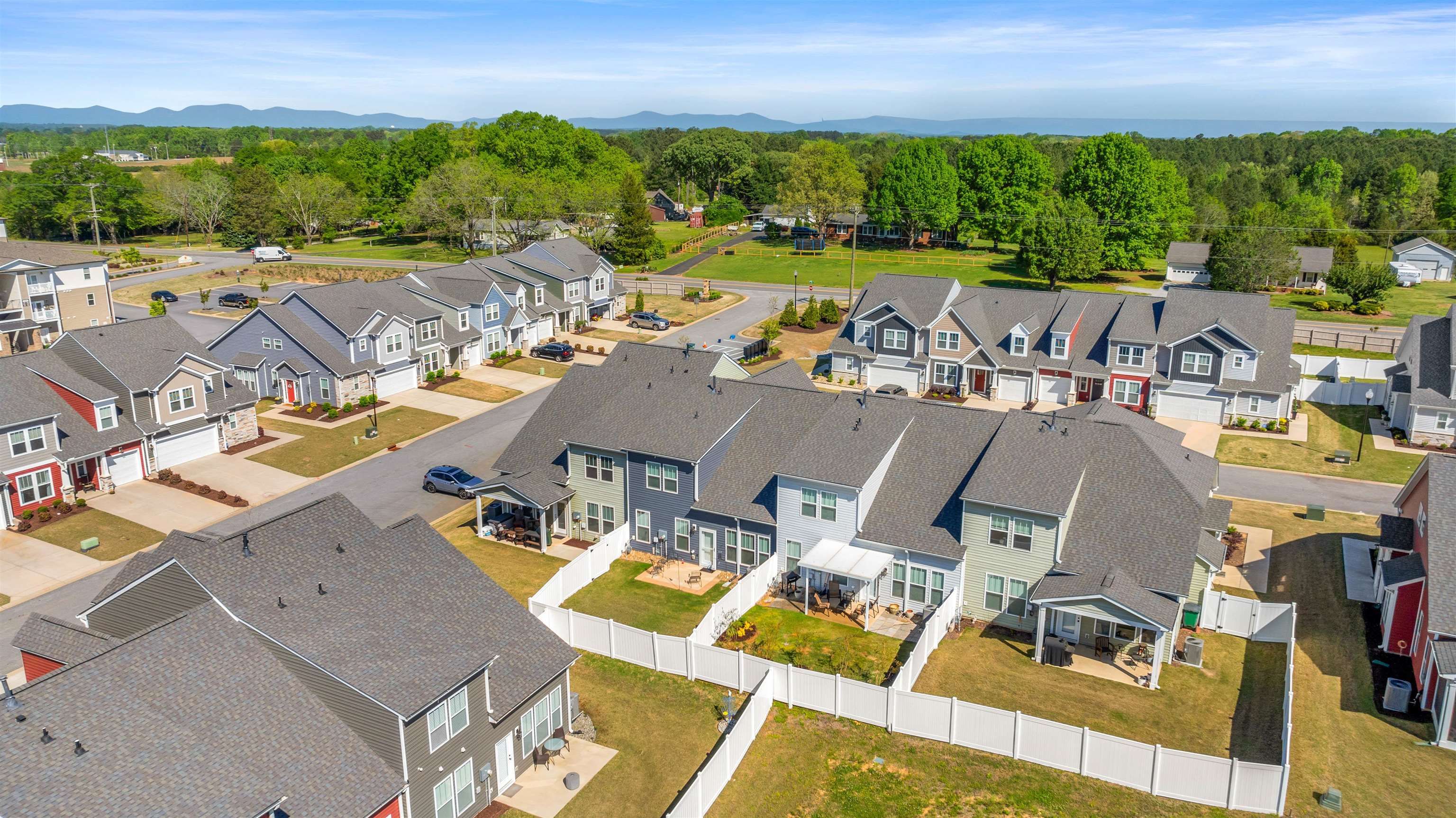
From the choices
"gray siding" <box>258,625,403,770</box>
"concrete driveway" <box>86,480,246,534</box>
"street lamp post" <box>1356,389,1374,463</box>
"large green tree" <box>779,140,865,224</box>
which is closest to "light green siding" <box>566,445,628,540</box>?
"concrete driveway" <box>86,480,246,534</box>

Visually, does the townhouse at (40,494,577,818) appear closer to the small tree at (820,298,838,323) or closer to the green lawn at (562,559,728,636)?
the green lawn at (562,559,728,636)

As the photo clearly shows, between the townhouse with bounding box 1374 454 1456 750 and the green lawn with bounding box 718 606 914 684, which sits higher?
the townhouse with bounding box 1374 454 1456 750

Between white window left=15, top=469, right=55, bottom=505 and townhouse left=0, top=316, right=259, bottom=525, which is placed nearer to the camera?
white window left=15, top=469, right=55, bottom=505

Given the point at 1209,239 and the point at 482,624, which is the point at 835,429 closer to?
→ the point at 482,624

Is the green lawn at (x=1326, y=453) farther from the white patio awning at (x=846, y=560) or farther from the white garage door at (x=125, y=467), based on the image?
the white garage door at (x=125, y=467)

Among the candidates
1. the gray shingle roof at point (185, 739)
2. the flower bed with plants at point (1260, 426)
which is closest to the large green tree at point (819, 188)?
the flower bed with plants at point (1260, 426)

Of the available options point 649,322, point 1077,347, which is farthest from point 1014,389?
point 649,322
